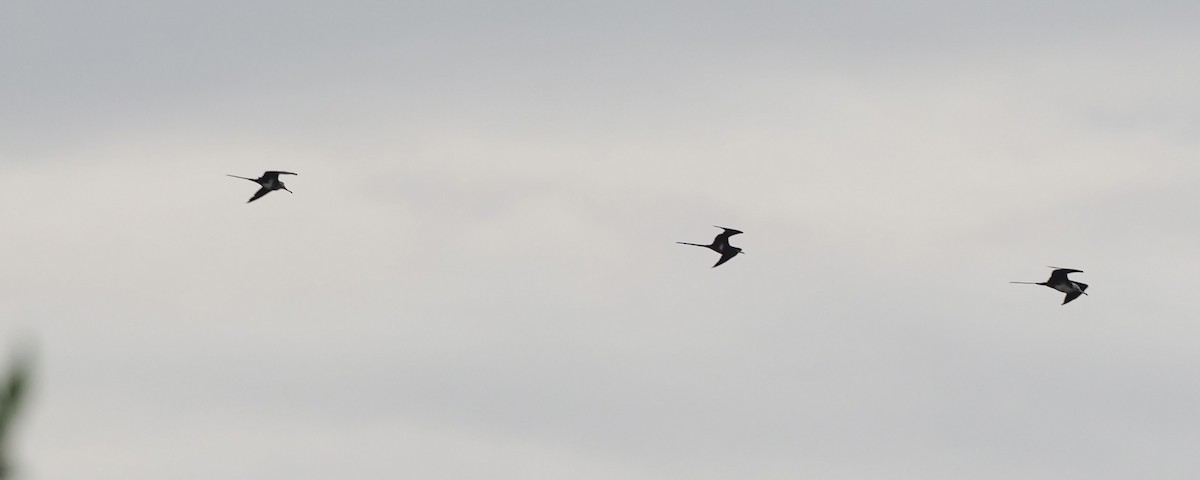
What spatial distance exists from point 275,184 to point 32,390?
119 m

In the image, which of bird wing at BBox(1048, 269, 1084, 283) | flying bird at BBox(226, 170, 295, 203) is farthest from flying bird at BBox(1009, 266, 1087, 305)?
flying bird at BBox(226, 170, 295, 203)

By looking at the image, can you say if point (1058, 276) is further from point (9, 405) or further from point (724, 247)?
point (9, 405)

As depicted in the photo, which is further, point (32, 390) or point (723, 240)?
point (723, 240)

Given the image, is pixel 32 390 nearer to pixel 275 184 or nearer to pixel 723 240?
pixel 275 184

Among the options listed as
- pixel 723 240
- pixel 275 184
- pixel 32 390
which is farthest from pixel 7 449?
pixel 723 240

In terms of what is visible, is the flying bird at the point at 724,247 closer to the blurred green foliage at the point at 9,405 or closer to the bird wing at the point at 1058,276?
the bird wing at the point at 1058,276

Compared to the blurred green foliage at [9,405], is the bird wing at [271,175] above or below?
above

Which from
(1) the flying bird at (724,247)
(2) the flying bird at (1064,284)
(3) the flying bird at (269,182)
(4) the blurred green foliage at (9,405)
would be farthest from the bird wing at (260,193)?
(4) the blurred green foliage at (9,405)

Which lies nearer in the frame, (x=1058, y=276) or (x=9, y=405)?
(x=9, y=405)

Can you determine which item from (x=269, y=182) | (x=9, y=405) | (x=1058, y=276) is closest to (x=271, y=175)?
(x=269, y=182)

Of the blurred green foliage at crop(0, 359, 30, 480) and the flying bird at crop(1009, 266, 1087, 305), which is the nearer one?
the blurred green foliage at crop(0, 359, 30, 480)

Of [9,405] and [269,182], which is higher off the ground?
[269,182]

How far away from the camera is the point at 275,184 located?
12838cm

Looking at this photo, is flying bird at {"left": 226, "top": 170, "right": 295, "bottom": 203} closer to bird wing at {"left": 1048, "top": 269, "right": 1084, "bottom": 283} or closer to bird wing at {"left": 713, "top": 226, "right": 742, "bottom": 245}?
bird wing at {"left": 713, "top": 226, "right": 742, "bottom": 245}
